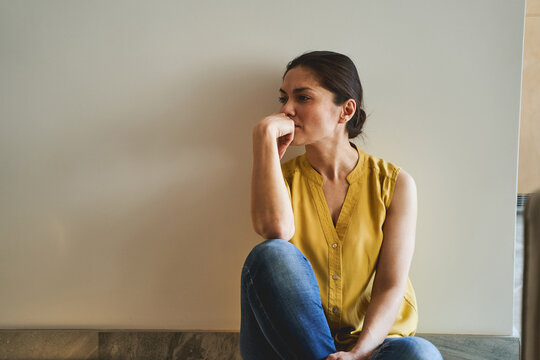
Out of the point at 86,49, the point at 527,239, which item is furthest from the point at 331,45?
the point at 527,239

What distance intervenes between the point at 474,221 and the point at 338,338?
0.55m

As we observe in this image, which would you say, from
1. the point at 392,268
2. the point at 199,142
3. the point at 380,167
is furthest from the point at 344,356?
the point at 199,142

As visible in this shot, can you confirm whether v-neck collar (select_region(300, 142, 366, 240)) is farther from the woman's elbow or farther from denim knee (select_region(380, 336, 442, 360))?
denim knee (select_region(380, 336, 442, 360))

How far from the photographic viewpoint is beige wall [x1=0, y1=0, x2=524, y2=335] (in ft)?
3.85

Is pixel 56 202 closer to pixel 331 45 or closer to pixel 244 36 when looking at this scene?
pixel 244 36

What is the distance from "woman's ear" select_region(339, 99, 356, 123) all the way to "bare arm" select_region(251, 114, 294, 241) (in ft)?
0.54

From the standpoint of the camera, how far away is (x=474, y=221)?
3.93ft

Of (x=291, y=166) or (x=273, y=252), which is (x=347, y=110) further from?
(x=273, y=252)

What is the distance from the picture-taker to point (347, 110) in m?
1.05

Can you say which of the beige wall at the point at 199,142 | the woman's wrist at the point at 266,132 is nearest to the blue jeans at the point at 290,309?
the woman's wrist at the point at 266,132

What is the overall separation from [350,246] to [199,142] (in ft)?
1.78

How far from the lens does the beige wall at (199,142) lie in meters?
1.17

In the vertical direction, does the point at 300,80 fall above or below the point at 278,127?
above

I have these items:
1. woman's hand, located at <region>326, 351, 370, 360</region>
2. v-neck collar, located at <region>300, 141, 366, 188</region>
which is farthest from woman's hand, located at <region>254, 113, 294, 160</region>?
woman's hand, located at <region>326, 351, 370, 360</region>
